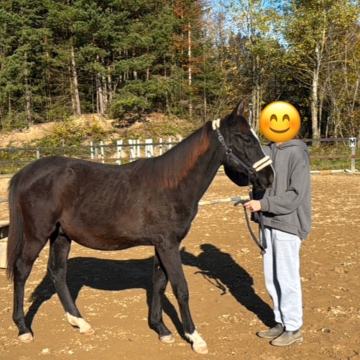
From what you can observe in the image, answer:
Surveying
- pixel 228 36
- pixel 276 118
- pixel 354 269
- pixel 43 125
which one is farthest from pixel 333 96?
pixel 276 118

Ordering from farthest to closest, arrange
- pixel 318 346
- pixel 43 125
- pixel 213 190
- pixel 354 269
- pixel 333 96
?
pixel 43 125 → pixel 333 96 → pixel 213 190 → pixel 354 269 → pixel 318 346

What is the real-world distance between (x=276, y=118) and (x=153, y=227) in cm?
130

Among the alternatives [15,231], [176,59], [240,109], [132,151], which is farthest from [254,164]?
[176,59]

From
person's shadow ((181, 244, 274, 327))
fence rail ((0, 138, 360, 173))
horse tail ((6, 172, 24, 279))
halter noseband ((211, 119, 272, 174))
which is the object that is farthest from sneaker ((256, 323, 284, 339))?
fence rail ((0, 138, 360, 173))

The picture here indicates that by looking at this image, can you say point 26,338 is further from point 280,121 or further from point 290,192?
point 280,121

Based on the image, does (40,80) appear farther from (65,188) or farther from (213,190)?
(65,188)

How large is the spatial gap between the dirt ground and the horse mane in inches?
55.0

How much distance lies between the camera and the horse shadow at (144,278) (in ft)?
15.1

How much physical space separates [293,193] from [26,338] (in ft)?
8.48

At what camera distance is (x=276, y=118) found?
338cm

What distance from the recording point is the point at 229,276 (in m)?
5.54

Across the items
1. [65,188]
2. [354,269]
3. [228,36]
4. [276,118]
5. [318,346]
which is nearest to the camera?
[276,118]

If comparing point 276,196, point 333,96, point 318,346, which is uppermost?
point 333,96

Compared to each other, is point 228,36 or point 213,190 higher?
point 228,36
